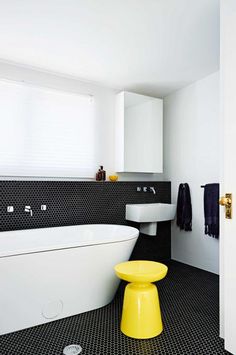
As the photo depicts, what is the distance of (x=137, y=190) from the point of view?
3736mm

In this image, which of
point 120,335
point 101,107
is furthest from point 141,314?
point 101,107

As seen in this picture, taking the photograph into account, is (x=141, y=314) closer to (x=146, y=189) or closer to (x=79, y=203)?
(x=79, y=203)

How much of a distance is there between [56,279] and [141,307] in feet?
2.41

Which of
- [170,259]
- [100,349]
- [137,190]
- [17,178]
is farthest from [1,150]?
[170,259]

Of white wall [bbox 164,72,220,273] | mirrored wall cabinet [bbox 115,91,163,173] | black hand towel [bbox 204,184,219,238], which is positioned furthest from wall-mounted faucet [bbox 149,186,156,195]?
black hand towel [bbox 204,184,219,238]

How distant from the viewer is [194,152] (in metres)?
3.66

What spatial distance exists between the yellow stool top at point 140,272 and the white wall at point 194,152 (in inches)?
58.2

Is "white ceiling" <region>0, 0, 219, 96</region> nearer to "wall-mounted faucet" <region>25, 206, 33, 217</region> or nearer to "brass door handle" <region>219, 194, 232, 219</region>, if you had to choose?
"brass door handle" <region>219, 194, 232, 219</region>

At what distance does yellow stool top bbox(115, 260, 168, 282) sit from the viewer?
1.97 meters

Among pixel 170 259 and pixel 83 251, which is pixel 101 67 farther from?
pixel 170 259

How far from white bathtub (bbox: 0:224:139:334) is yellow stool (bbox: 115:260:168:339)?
Result: 0.33 m

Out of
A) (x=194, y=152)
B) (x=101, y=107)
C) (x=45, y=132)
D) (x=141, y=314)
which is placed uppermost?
(x=101, y=107)

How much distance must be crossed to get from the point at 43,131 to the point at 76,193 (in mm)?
899

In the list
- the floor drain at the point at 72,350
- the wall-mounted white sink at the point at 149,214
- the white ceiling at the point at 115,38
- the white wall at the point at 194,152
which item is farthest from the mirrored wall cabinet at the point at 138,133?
the floor drain at the point at 72,350
